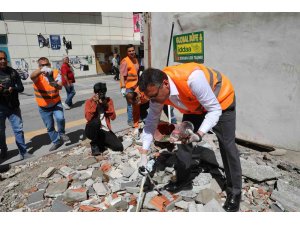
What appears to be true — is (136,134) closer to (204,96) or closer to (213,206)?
(213,206)

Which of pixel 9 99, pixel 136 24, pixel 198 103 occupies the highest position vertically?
pixel 136 24

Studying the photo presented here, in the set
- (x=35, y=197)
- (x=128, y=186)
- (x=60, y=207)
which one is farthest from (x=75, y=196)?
(x=128, y=186)

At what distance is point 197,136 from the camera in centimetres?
214

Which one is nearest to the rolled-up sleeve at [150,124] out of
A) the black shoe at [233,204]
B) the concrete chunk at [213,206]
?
the concrete chunk at [213,206]

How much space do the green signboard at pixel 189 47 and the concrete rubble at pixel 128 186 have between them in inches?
71.7

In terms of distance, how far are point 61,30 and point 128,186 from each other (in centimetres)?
1719

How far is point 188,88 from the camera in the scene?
2.16 metres

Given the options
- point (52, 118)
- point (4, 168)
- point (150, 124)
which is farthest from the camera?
point (52, 118)

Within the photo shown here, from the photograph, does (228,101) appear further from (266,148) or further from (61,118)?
(61,118)

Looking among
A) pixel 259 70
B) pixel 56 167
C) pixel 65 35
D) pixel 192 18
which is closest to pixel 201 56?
pixel 192 18

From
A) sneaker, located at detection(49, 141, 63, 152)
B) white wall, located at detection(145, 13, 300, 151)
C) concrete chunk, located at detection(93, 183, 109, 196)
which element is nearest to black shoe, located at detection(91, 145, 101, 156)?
sneaker, located at detection(49, 141, 63, 152)

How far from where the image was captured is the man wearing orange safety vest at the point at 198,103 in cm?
210

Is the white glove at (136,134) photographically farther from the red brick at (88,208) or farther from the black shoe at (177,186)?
the red brick at (88,208)

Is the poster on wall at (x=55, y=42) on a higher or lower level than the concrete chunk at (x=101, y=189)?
higher
